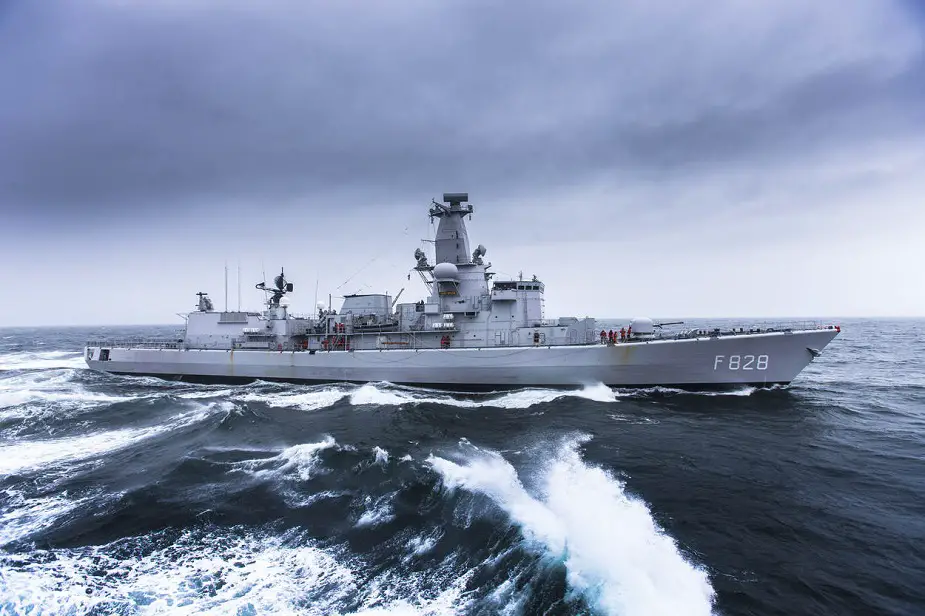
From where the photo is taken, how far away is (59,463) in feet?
39.0

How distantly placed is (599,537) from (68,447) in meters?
16.3

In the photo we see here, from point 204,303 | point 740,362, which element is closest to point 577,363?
point 740,362

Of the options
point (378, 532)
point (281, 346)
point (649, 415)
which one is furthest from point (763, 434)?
point (281, 346)

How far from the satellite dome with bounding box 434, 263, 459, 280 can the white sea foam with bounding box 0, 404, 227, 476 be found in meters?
12.9

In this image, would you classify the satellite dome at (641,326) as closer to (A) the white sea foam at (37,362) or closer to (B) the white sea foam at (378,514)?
(B) the white sea foam at (378,514)

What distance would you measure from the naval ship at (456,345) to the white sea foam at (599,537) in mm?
10491

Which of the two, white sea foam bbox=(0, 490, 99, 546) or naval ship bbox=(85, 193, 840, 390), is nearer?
white sea foam bbox=(0, 490, 99, 546)

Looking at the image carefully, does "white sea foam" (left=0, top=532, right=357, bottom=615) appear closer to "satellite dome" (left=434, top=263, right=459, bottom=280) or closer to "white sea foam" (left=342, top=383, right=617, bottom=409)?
"white sea foam" (left=342, top=383, right=617, bottom=409)

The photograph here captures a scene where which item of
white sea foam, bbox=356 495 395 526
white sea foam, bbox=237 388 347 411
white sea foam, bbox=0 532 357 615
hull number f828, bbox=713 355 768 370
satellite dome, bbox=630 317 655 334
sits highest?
satellite dome, bbox=630 317 655 334

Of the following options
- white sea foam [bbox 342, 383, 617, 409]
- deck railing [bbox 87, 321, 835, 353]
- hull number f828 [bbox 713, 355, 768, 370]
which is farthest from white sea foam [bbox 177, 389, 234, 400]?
hull number f828 [bbox 713, 355, 768, 370]

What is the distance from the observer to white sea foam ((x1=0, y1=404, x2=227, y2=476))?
11930mm

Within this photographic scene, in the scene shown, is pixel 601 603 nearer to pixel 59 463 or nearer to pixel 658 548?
pixel 658 548

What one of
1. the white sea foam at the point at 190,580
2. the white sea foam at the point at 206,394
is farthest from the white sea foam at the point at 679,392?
the white sea foam at the point at 206,394

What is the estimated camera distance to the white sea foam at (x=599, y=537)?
230 inches
